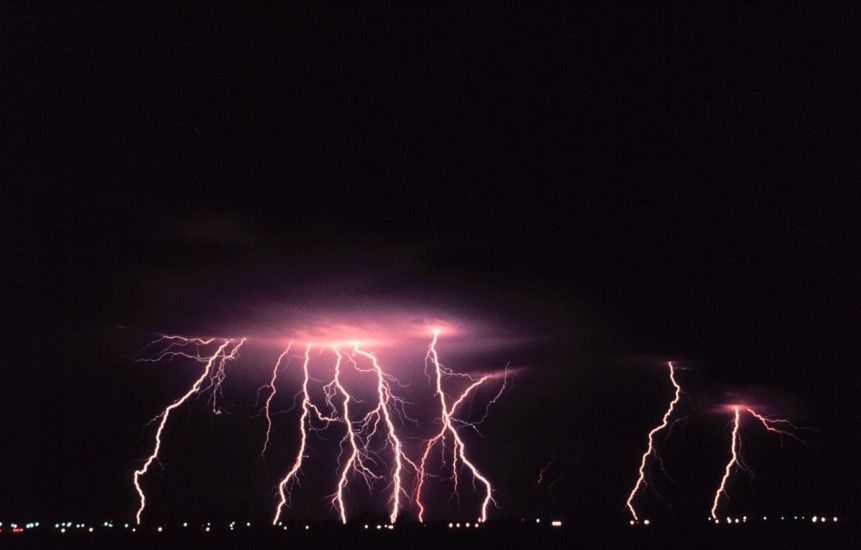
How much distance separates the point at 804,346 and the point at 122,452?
32.0ft

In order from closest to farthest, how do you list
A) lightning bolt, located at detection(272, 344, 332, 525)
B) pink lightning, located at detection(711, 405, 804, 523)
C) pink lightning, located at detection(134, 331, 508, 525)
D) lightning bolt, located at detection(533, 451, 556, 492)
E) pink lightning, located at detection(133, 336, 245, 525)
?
pink lightning, located at detection(133, 336, 245, 525), lightning bolt, located at detection(272, 344, 332, 525), pink lightning, located at detection(134, 331, 508, 525), lightning bolt, located at detection(533, 451, 556, 492), pink lightning, located at detection(711, 405, 804, 523)

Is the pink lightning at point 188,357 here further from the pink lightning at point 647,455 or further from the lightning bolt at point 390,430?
the pink lightning at point 647,455

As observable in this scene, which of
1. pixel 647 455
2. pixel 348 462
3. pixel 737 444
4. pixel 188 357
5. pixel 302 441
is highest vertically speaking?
pixel 188 357

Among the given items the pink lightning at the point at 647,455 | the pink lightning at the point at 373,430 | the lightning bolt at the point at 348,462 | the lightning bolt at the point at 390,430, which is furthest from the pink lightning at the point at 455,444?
the pink lightning at the point at 647,455

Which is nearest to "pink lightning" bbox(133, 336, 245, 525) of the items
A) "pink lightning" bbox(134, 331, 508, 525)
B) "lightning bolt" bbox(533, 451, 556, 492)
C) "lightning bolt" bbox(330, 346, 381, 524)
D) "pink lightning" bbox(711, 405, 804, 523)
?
"pink lightning" bbox(134, 331, 508, 525)

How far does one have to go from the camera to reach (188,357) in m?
9.56

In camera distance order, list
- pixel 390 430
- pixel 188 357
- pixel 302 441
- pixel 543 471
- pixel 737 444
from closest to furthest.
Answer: pixel 188 357 → pixel 302 441 → pixel 390 430 → pixel 543 471 → pixel 737 444

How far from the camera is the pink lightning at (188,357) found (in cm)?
918

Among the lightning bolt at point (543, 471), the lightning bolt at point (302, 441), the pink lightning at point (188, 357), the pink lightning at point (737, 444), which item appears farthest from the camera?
the pink lightning at point (737, 444)

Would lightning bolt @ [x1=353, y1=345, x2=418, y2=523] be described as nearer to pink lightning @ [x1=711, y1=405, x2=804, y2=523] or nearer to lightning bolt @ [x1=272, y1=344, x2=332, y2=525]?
lightning bolt @ [x1=272, y1=344, x2=332, y2=525]

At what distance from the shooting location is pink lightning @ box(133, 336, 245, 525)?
918 cm

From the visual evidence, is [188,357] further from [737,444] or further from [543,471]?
[737,444]

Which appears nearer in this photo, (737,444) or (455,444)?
(455,444)

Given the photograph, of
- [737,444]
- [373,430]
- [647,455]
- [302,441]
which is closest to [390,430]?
[373,430]
